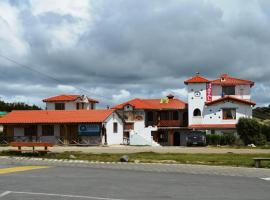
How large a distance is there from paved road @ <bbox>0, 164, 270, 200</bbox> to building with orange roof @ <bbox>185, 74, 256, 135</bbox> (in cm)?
4556

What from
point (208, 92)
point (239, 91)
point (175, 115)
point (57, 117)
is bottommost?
point (57, 117)

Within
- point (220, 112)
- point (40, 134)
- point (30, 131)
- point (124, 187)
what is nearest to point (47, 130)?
point (40, 134)

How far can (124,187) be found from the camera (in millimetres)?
14664

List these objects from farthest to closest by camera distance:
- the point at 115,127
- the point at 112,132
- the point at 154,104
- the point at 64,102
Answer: the point at 64,102 < the point at 154,104 < the point at 115,127 < the point at 112,132

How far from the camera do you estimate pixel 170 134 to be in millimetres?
70000

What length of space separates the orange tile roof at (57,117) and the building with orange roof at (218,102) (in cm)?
1201

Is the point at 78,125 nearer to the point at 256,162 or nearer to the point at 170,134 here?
the point at 170,134

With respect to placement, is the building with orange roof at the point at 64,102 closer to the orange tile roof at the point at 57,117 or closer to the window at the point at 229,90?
the orange tile roof at the point at 57,117

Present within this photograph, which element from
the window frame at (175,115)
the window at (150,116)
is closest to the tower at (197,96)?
the window frame at (175,115)

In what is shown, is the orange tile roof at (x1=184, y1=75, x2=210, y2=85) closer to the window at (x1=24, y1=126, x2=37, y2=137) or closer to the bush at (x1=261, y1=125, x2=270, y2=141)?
the bush at (x1=261, y1=125, x2=270, y2=141)

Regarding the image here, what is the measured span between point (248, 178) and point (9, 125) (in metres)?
48.1

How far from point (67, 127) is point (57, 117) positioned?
198 centimetres

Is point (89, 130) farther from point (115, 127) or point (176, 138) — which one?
point (176, 138)

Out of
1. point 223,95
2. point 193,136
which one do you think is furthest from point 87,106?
point 193,136
